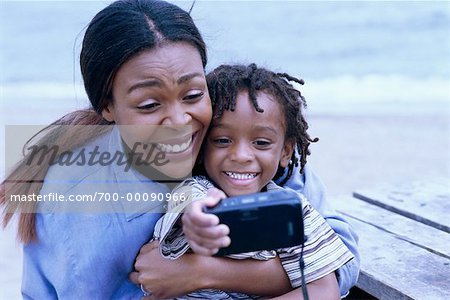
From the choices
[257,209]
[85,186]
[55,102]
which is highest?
[257,209]

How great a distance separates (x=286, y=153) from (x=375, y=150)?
3.93 meters

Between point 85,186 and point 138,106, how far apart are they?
0.32 meters

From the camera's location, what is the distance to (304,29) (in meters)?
11.8

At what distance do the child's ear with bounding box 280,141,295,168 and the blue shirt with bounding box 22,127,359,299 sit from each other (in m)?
0.21

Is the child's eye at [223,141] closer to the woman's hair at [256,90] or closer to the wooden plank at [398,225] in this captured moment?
the woman's hair at [256,90]

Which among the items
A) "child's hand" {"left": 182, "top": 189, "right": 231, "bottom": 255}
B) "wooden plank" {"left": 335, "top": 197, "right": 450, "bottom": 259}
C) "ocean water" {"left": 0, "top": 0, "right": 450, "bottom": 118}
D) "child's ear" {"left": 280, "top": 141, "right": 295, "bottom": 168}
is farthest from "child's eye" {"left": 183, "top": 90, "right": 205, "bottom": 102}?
"ocean water" {"left": 0, "top": 0, "right": 450, "bottom": 118}

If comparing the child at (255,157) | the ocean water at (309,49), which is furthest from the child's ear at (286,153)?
the ocean water at (309,49)

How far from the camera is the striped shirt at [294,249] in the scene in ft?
6.36

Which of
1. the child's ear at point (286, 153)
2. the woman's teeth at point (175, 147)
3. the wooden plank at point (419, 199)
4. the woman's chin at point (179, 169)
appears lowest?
the wooden plank at point (419, 199)

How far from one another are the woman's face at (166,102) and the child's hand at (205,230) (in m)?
0.48

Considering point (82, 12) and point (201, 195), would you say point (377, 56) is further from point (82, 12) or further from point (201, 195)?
point (201, 195)

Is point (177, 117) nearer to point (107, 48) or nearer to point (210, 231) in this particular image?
point (107, 48)

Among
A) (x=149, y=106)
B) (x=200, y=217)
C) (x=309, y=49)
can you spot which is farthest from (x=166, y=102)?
(x=309, y=49)

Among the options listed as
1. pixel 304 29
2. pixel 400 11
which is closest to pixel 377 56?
pixel 304 29
